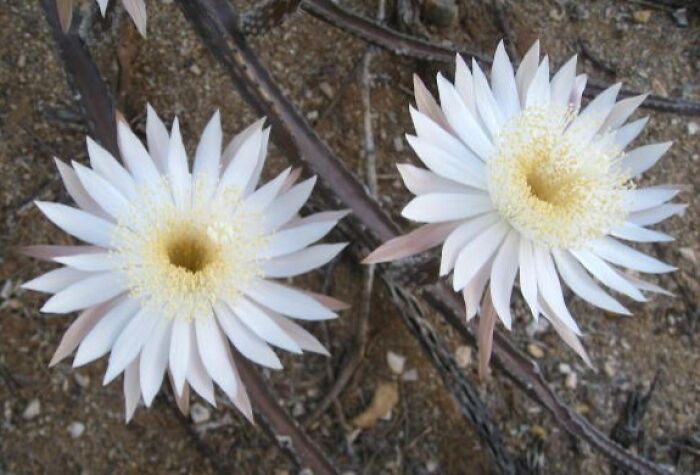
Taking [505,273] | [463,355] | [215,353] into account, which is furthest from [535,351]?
[215,353]

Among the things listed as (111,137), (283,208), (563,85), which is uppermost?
(111,137)

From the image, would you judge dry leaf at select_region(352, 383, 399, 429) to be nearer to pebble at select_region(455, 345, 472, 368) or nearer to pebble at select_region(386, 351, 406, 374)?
pebble at select_region(386, 351, 406, 374)

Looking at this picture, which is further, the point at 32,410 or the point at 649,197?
the point at 32,410

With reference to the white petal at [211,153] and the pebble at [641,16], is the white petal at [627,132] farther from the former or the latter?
the pebble at [641,16]

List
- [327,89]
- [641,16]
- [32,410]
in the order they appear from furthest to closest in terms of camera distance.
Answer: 1. [641,16]
2. [327,89]
3. [32,410]

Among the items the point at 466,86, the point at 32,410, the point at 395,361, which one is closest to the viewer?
the point at 466,86

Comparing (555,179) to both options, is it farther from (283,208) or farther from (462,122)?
(283,208)

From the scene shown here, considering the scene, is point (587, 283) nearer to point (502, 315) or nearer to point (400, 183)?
point (502, 315)

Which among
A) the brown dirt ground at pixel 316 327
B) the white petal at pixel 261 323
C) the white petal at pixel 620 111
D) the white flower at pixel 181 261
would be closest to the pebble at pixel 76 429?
the brown dirt ground at pixel 316 327
